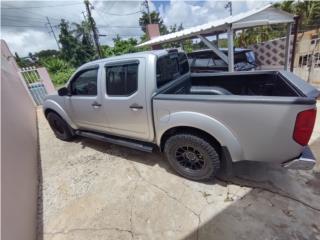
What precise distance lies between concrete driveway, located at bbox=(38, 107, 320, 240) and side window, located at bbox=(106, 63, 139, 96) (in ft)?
4.35

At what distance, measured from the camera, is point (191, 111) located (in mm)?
2412

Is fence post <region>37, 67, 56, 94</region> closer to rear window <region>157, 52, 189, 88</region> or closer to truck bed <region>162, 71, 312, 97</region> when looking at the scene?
rear window <region>157, 52, 189, 88</region>

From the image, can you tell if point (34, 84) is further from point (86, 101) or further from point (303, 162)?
point (303, 162)

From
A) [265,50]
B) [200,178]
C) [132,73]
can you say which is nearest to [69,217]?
[200,178]

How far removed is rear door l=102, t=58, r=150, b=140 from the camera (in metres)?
2.79

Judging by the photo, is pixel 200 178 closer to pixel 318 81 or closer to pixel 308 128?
pixel 308 128

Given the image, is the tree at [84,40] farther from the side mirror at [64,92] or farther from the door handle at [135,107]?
the door handle at [135,107]

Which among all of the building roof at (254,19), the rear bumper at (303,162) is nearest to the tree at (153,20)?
the building roof at (254,19)

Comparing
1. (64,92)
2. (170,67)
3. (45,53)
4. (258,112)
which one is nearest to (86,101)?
(64,92)

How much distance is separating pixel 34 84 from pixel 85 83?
724 cm

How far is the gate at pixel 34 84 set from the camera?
356 inches

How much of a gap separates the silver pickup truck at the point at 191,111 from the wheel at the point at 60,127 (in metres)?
0.32

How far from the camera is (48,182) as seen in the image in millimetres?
3383

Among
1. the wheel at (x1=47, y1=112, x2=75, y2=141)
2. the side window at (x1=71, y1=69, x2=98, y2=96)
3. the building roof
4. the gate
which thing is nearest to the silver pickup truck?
the side window at (x1=71, y1=69, x2=98, y2=96)
